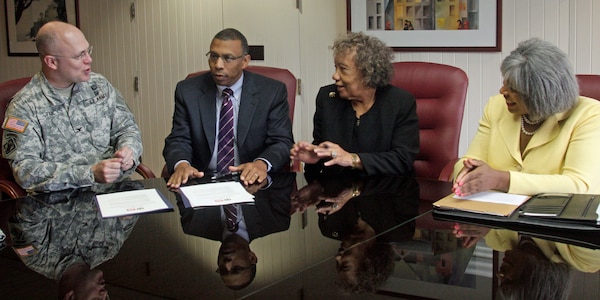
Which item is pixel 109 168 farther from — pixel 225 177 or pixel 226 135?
pixel 226 135

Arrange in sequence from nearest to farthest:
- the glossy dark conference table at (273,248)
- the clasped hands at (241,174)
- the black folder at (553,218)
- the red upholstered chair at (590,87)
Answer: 1. the glossy dark conference table at (273,248)
2. the black folder at (553,218)
3. the clasped hands at (241,174)
4. the red upholstered chair at (590,87)

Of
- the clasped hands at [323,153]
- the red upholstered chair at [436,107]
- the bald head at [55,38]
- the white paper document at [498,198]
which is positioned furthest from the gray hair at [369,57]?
the bald head at [55,38]

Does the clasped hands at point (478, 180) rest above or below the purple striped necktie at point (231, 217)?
above

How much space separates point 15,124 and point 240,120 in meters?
0.98

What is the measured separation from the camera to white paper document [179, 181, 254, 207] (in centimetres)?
215

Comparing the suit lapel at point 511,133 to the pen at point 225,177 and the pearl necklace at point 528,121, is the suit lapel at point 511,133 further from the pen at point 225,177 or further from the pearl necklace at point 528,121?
the pen at point 225,177

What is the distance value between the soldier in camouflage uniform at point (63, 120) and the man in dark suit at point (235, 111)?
25cm

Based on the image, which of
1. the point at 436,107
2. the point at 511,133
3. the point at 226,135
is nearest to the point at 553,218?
the point at 511,133

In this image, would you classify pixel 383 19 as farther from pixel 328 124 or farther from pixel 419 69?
pixel 328 124

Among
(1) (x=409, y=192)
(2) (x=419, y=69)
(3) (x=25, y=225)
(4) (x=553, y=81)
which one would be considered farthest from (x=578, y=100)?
(3) (x=25, y=225)

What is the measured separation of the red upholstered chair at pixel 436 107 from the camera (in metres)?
3.02

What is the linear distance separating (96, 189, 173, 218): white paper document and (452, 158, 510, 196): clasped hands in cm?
92

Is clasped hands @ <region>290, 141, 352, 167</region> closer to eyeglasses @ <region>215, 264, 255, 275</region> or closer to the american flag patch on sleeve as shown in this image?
eyeglasses @ <region>215, 264, 255, 275</region>

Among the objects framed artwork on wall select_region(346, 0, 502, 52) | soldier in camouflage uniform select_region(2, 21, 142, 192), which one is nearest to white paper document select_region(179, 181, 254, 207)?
soldier in camouflage uniform select_region(2, 21, 142, 192)
